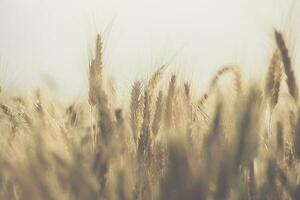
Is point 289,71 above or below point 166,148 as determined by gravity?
above

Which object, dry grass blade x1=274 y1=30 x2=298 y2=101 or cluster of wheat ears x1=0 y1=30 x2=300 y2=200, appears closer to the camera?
cluster of wheat ears x1=0 y1=30 x2=300 y2=200

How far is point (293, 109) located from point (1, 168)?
65 centimetres

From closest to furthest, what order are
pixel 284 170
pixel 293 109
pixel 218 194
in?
1. pixel 218 194
2. pixel 284 170
3. pixel 293 109

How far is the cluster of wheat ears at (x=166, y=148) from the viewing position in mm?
1144

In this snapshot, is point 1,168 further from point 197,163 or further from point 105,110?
point 197,163

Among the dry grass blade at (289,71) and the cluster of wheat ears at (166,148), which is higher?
the dry grass blade at (289,71)

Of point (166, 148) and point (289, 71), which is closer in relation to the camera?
point (166, 148)

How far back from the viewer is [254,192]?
1190 millimetres

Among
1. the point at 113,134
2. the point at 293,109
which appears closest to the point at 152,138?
the point at 113,134

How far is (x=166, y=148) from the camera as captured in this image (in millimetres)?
1234

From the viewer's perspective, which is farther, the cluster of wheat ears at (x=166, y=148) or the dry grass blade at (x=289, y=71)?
the dry grass blade at (x=289, y=71)

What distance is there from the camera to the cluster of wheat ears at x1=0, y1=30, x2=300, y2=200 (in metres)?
1.14

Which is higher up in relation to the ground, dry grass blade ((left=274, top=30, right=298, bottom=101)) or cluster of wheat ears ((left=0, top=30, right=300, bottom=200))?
dry grass blade ((left=274, top=30, right=298, bottom=101))

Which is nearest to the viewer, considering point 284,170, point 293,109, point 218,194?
point 218,194
